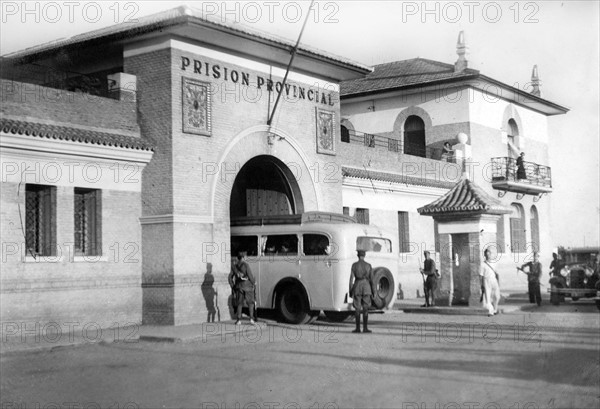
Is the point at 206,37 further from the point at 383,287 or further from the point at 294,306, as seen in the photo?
the point at 383,287

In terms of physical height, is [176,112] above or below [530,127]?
below

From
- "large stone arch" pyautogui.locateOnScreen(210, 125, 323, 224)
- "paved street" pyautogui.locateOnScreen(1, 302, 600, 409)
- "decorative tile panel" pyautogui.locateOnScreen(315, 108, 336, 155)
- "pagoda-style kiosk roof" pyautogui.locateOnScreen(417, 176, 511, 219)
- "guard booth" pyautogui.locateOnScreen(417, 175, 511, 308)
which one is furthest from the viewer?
"decorative tile panel" pyautogui.locateOnScreen(315, 108, 336, 155)

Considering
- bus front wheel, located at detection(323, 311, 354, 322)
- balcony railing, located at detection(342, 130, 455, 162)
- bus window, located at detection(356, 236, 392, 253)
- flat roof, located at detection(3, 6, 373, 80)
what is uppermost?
flat roof, located at detection(3, 6, 373, 80)

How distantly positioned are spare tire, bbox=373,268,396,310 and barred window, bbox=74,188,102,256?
6.38m

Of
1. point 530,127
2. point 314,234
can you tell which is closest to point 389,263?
point 314,234

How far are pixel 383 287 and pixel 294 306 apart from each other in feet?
7.29

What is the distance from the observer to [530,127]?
1459 inches

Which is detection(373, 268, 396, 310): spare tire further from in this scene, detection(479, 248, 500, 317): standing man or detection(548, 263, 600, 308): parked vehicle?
detection(548, 263, 600, 308): parked vehicle

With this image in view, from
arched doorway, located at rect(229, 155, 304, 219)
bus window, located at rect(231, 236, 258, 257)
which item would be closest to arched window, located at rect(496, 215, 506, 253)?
arched doorway, located at rect(229, 155, 304, 219)

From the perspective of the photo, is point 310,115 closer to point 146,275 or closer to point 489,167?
point 146,275

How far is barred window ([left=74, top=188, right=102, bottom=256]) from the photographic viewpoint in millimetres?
16953

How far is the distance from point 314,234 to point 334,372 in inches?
287

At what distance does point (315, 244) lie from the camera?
17469 millimetres

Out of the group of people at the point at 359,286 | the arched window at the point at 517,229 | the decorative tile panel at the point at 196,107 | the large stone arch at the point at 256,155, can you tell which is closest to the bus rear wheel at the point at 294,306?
the group of people at the point at 359,286
